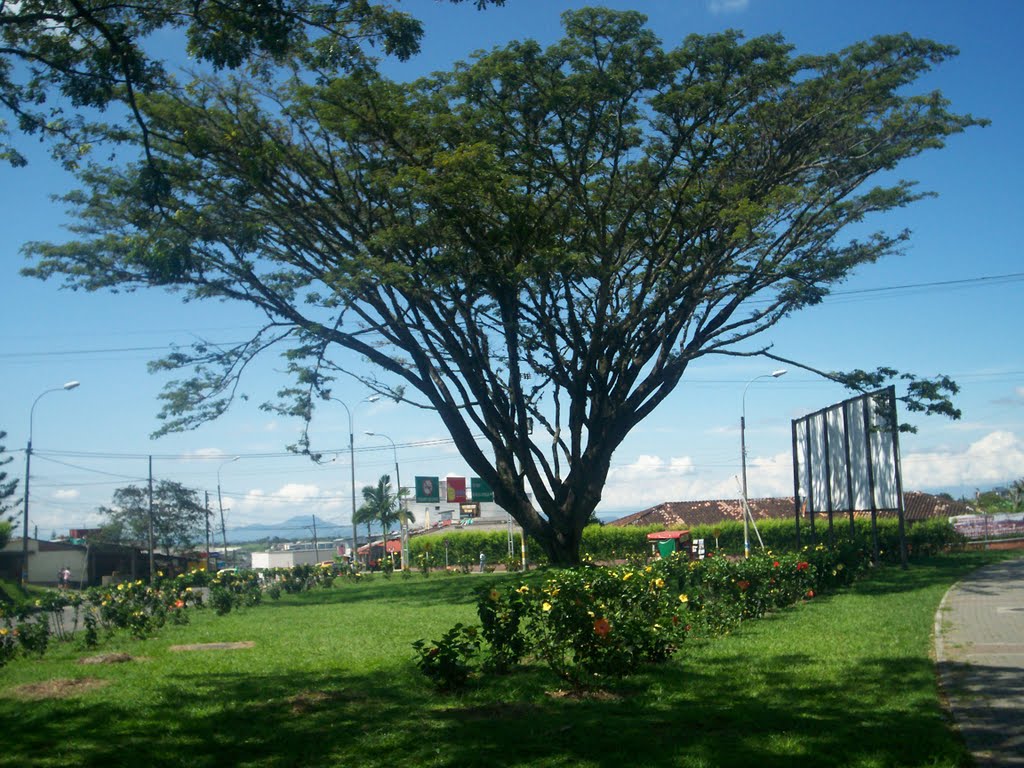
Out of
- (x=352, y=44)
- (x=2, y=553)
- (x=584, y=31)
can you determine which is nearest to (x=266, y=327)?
(x=584, y=31)

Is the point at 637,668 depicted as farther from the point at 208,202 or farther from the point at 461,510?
the point at 461,510

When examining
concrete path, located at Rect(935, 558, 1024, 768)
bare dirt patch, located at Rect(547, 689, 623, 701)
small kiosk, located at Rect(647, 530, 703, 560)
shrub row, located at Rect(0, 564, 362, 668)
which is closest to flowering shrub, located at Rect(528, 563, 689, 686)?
bare dirt patch, located at Rect(547, 689, 623, 701)

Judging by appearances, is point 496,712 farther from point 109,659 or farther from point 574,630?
point 109,659

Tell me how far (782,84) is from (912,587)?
11.0 metres

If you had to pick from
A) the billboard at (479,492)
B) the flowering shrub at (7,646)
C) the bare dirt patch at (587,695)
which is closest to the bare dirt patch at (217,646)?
the flowering shrub at (7,646)

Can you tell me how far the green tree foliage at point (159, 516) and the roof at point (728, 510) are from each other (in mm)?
28787

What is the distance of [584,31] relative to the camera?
19.2m

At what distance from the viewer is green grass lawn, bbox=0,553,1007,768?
6441mm

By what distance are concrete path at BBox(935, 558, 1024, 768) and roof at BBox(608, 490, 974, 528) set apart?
138 feet

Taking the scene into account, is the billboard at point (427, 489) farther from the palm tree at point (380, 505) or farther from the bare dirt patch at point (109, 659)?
the bare dirt patch at point (109, 659)

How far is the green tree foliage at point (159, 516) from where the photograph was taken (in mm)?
62625

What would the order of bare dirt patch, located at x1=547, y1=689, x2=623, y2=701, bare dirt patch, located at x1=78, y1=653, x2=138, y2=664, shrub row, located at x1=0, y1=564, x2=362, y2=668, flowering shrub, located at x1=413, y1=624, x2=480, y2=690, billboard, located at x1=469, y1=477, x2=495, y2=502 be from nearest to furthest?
bare dirt patch, located at x1=547, y1=689, x2=623, y2=701
flowering shrub, located at x1=413, y1=624, x2=480, y2=690
bare dirt patch, located at x1=78, y1=653, x2=138, y2=664
shrub row, located at x1=0, y1=564, x2=362, y2=668
billboard, located at x1=469, y1=477, x2=495, y2=502

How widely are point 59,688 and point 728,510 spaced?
56.0 m

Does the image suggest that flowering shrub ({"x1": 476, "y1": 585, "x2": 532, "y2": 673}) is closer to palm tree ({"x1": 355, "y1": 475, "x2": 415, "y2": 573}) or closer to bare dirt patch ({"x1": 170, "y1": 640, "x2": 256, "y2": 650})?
bare dirt patch ({"x1": 170, "y1": 640, "x2": 256, "y2": 650})
